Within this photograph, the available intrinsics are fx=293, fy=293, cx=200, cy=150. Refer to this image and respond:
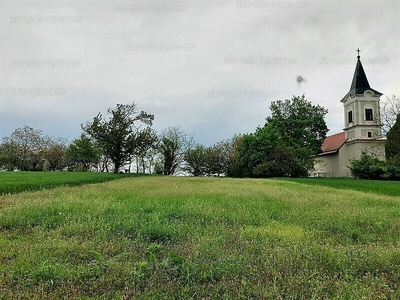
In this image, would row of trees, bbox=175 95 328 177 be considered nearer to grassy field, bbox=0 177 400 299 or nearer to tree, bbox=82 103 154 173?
tree, bbox=82 103 154 173

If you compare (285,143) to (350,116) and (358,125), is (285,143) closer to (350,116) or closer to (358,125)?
(358,125)

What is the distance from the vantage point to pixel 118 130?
1332 inches

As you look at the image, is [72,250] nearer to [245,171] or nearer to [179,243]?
[179,243]

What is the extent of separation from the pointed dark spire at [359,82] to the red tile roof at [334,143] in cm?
914

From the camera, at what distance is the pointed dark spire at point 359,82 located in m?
50.7

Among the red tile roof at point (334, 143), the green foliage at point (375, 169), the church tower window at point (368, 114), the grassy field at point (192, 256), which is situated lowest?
the grassy field at point (192, 256)

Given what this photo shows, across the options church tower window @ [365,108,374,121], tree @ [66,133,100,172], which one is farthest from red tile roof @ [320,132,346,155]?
tree @ [66,133,100,172]

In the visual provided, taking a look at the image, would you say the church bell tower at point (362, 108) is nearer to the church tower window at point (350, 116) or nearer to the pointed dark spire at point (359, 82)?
the pointed dark spire at point (359, 82)

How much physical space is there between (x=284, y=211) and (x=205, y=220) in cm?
249

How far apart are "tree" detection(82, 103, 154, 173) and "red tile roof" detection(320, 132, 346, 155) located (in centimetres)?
3714

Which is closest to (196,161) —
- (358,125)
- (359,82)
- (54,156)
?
(54,156)

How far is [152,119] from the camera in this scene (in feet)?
121

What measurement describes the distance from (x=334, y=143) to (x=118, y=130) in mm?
43975

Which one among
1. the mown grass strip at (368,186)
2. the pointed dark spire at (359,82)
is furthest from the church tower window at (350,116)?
the mown grass strip at (368,186)
